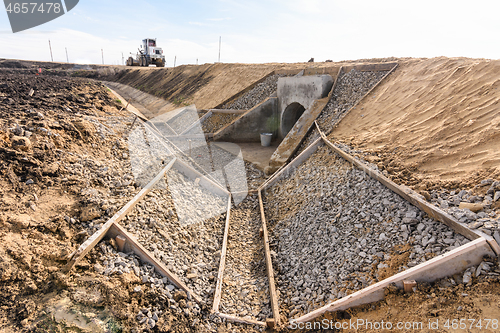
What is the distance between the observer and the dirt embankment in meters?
6.29

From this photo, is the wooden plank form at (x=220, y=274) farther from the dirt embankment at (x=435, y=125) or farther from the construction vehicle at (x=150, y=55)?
the construction vehicle at (x=150, y=55)

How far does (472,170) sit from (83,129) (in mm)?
9940

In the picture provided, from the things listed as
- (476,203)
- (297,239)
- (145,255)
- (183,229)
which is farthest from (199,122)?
(476,203)

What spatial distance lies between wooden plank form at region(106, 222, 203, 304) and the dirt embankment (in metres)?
5.27

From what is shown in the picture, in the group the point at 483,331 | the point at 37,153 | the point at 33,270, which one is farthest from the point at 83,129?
the point at 483,331

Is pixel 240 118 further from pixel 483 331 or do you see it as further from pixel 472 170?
pixel 483 331

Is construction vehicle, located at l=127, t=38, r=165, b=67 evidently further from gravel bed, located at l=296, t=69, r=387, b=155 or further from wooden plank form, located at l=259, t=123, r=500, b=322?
wooden plank form, located at l=259, t=123, r=500, b=322

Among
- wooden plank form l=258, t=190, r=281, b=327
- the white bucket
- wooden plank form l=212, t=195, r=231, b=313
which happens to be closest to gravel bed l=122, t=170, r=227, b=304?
wooden plank form l=212, t=195, r=231, b=313

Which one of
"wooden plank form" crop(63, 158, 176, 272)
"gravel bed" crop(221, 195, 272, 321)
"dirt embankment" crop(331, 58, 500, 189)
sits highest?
"dirt embankment" crop(331, 58, 500, 189)

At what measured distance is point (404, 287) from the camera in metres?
4.65

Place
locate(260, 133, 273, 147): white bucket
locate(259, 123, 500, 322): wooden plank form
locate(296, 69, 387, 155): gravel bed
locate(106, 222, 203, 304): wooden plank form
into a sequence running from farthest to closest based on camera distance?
locate(260, 133, 273, 147): white bucket
locate(296, 69, 387, 155): gravel bed
locate(106, 222, 203, 304): wooden plank form
locate(259, 123, 500, 322): wooden plank form

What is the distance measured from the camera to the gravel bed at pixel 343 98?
11898 mm

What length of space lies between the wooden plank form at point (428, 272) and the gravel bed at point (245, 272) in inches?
51.3

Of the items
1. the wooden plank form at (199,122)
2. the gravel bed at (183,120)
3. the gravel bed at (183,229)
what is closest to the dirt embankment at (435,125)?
the gravel bed at (183,229)
